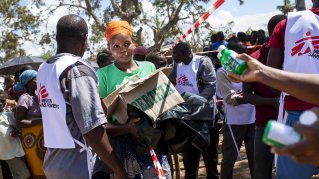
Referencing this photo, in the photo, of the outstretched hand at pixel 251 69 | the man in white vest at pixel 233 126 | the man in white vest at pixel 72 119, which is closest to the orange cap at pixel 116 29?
the man in white vest at pixel 72 119

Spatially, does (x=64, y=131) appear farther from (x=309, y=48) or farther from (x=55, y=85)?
(x=309, y=48)

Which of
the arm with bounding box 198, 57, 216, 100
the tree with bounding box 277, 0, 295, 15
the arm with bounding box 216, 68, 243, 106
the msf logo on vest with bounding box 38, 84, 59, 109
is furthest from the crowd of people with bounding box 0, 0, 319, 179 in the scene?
the tree with bounding box 277, 0, 295, 15

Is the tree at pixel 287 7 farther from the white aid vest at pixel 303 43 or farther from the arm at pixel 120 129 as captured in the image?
the arm at pixel 120 129

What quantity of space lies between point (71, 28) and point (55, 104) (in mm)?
512

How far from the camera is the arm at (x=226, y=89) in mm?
5004

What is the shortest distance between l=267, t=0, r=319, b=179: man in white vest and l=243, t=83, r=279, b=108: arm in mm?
791

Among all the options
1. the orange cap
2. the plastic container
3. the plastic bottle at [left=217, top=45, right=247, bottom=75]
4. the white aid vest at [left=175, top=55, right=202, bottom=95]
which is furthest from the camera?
the white aid vest at [left=175, top=55, right=202, bottom=95]

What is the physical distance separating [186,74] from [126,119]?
258cm

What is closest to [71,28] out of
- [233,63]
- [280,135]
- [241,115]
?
[233,63]

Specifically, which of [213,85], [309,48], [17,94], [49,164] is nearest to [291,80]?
[309,48]

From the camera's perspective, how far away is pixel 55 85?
268cm

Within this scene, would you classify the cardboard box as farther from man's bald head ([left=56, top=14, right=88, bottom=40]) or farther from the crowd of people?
man's bald head ([left=56, top=14, right=88, bottom=40])

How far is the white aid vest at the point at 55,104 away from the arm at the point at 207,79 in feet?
9.14

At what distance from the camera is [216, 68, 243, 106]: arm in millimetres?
5004
